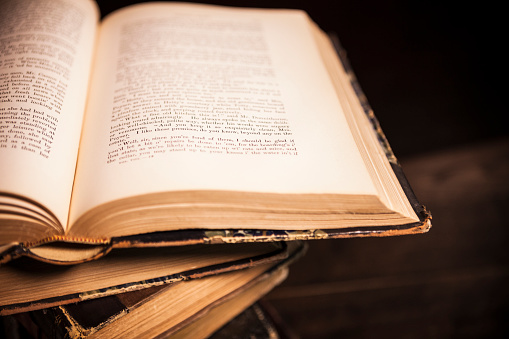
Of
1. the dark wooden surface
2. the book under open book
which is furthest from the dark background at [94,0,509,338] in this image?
the book under open book

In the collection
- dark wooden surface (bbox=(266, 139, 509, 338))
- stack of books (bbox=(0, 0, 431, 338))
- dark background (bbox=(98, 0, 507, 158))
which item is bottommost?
dark wooden surface (bbox=(266, 139, 509, 338))

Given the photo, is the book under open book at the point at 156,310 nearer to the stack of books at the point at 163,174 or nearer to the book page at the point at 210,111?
the stack of books at the point at 163,174

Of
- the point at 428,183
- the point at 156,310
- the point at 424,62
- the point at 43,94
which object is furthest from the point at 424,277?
the point at 43,94

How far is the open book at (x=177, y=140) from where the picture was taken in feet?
1.45

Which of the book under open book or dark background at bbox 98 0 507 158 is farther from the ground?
dark background at bbox 98 0 507 158

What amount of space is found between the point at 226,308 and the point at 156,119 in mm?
312

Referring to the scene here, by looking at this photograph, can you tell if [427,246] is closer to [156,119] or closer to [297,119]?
[297,119]

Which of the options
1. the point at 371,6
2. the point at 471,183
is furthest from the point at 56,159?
the point at 471,183

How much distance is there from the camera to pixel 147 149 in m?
0.49

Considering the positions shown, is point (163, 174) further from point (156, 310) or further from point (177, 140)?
point (156, 310)

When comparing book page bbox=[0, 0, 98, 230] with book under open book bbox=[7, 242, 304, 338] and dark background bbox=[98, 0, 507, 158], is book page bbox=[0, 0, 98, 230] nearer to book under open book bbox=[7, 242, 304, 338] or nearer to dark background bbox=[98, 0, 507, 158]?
book under open book bbox=[7, 242, 304, 338]

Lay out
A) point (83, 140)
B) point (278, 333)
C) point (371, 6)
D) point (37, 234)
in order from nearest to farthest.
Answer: point (37, 234), point (83, 140), point (278, 333), point (371, 6)

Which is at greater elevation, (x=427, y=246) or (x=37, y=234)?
(x=37, y=234)

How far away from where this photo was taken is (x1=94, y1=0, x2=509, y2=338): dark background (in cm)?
107
